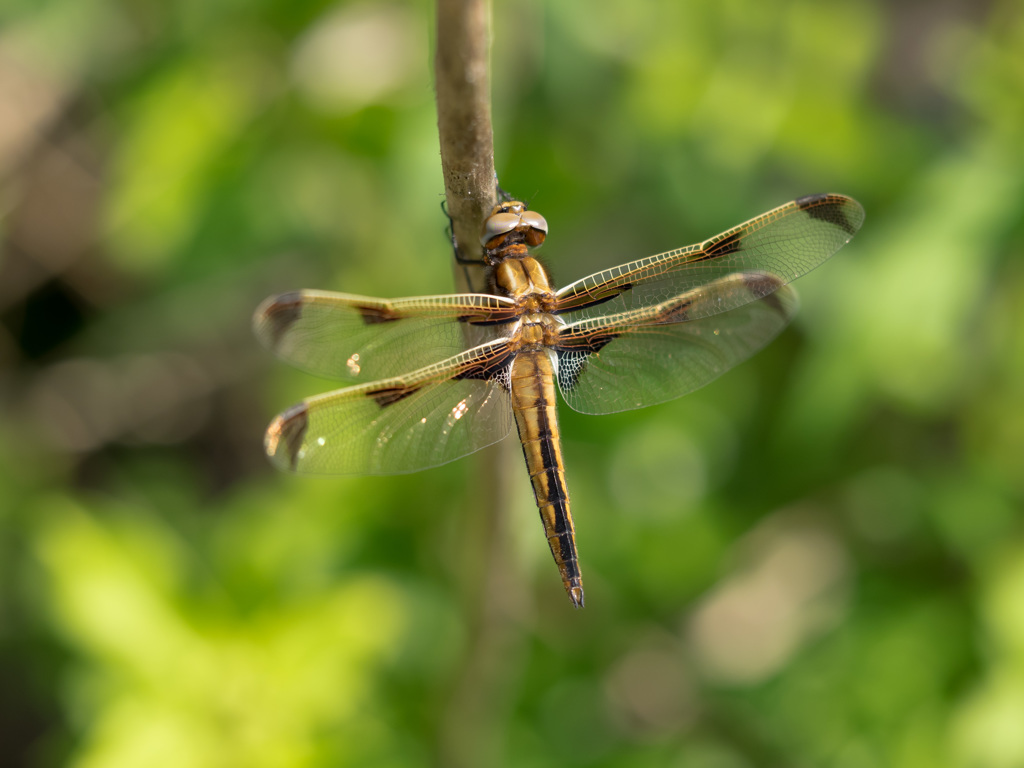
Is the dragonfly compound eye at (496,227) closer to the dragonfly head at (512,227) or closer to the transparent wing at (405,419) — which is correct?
the dragonfly head at (512,227)

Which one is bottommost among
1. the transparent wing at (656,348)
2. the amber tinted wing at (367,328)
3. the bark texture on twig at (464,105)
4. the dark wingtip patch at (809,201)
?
the bark texture on twig at (464,105)

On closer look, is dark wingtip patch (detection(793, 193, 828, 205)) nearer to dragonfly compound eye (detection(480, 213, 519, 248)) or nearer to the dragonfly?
the dragonfly

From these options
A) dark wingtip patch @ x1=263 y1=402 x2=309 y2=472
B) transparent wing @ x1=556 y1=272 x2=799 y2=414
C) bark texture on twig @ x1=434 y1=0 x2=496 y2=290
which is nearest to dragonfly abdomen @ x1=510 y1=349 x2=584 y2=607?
transparent wing @ x1=556 y1=272 x2=799 y2=414

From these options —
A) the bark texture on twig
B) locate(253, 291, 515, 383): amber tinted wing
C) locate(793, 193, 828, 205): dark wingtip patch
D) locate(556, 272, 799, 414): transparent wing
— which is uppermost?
locate(793, 193, 828, 205): dark wingtip patch

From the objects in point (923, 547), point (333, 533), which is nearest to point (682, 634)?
point (923, 547)

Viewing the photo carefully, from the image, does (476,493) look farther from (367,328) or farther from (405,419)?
(367,328)

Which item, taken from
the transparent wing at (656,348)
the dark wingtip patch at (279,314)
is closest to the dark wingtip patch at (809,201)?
the transparent wing at (656,348)

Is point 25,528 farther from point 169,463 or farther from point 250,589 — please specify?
point 250,589
